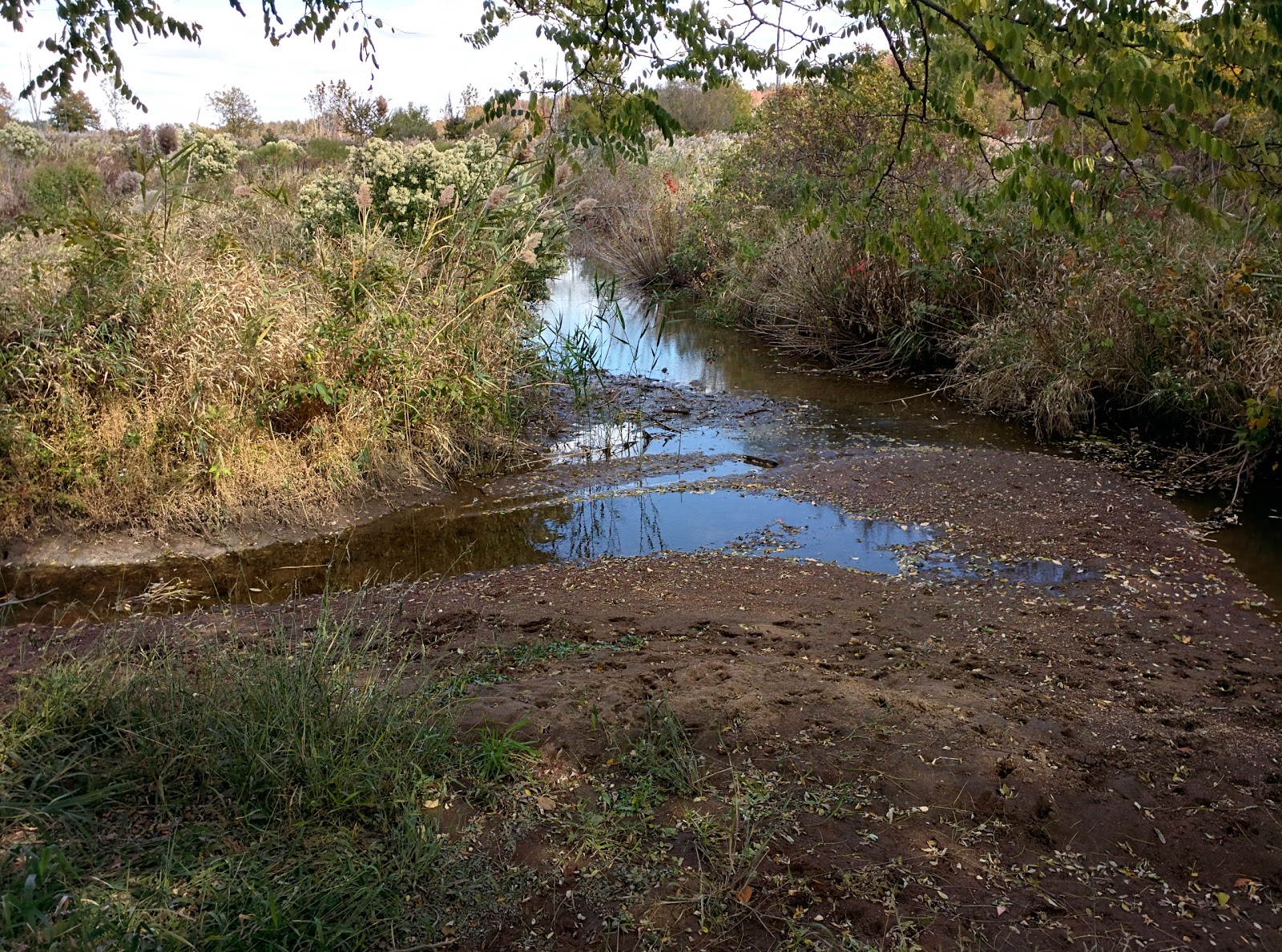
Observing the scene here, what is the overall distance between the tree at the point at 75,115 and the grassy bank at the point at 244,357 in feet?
59.2

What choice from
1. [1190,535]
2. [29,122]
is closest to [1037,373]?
[1190,535]

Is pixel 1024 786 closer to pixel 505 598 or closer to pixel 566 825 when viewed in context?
pixel 566 825

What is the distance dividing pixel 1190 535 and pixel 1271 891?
4.28 meters

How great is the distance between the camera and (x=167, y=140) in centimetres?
2159

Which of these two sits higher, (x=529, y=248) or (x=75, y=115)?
(x=75, y=115)

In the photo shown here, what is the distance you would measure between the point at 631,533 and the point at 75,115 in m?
24.7

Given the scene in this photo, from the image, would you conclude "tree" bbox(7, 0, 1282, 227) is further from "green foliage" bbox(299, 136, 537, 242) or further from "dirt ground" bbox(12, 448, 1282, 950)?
"green foliage" bbox(299, 136, 537, 242)

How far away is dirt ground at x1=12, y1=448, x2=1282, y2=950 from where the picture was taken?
2.47 m

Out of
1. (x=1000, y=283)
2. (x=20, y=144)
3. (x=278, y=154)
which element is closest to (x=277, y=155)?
(x=278, y=154)

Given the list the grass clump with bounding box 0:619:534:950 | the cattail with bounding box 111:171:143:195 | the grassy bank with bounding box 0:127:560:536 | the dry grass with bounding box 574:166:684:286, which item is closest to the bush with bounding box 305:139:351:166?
the cattail with bounding box 111:171:143:195

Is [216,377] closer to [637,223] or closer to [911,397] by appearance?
[911,397]

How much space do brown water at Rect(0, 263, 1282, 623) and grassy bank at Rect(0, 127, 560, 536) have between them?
1.77 ft

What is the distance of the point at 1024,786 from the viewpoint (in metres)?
3.06

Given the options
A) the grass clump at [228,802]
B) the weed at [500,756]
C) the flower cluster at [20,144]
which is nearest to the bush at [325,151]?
the flower cluster at [20,144]
